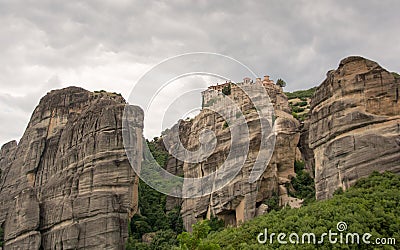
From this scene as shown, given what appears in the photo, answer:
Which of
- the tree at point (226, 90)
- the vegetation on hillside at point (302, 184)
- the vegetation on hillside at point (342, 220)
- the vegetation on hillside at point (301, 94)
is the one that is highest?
the vegetation on hillside at point (301, 94)

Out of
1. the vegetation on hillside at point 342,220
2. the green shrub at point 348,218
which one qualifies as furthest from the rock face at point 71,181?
the vegetation on hillside at point 342,220

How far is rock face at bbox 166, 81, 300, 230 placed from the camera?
155 feet

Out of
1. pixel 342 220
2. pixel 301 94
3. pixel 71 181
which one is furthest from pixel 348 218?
pixel 301 94

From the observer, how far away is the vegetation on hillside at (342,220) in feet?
92.8

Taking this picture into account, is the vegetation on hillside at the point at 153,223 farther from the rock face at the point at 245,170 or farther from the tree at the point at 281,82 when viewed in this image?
the tree at the point at 281,82

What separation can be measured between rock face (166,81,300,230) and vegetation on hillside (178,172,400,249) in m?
10.2

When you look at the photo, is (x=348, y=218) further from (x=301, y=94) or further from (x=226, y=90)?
(x=301, y=94)

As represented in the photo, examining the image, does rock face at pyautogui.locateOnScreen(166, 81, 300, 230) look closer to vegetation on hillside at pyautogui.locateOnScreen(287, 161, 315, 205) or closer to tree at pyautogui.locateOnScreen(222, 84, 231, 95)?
vegetation on hillside at pyautogui.locateOnScreen(287, 161, 315, 205)

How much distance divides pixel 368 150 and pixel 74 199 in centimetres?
2806

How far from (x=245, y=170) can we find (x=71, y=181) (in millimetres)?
17288

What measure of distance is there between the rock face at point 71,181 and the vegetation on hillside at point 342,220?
56.2ft

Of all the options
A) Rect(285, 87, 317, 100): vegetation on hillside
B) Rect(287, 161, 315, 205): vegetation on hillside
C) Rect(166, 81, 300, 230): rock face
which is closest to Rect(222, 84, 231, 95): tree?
Rect(166, 81, 300, 230): rock face

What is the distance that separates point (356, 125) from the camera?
122 ft

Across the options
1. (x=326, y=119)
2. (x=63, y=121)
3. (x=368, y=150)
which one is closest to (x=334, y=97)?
(x=326, y=119)
